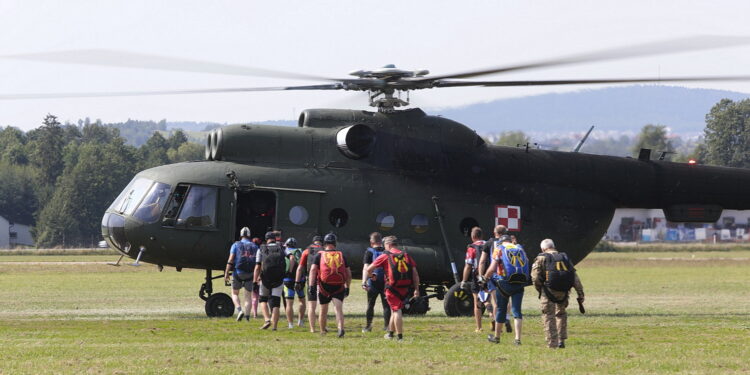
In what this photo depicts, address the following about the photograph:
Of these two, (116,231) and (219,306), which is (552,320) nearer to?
(219,306)

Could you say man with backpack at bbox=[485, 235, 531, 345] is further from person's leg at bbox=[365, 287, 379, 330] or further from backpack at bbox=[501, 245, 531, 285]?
person's leg at bbox=[365, 287, 379, 330]

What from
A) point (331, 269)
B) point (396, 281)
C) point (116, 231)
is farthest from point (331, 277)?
point (116, 231)

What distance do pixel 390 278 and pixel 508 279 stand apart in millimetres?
1967

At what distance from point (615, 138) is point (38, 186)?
8519cm

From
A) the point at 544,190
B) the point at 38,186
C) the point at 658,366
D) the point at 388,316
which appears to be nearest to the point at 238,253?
the point at 388,316

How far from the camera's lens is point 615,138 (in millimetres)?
62156

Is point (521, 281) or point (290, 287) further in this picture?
point (290, 287)

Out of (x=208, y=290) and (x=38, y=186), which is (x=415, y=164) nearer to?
(x=208, y=290)

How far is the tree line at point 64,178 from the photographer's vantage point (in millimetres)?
110062

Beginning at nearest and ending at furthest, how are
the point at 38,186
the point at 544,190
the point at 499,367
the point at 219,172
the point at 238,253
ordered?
the point at 499,367, the point at 238,253, the point at 219,172, the point at 544,190, the point at 38,186

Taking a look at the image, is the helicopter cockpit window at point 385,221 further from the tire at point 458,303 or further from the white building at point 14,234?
the white building at point 14,234

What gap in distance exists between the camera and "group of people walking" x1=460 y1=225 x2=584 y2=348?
17.2 metres

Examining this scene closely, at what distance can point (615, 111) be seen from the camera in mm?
110812

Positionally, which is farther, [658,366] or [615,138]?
[615,138]
